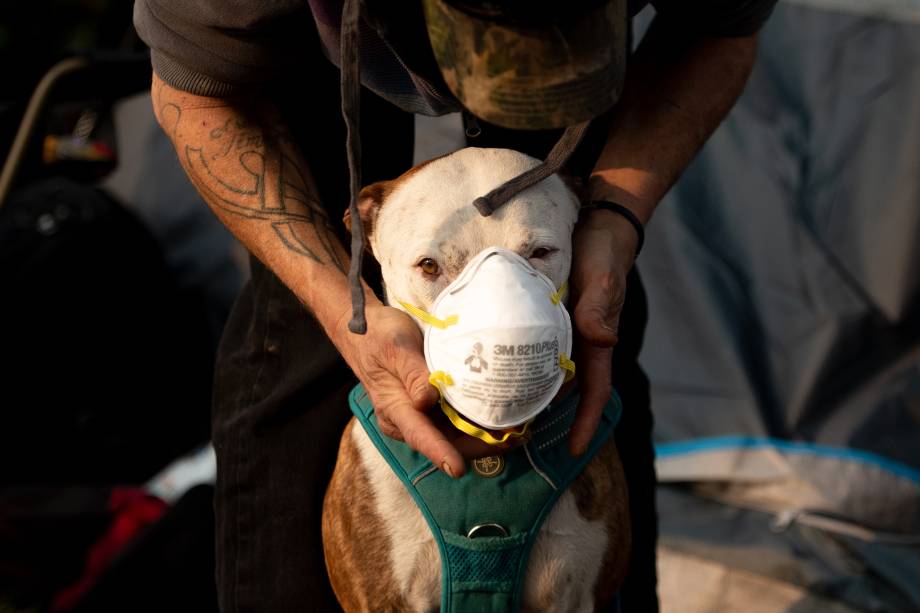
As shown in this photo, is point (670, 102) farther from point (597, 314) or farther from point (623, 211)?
point (597, 314)

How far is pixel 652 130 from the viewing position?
1902mm

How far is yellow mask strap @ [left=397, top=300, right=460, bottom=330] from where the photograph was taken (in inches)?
57.6

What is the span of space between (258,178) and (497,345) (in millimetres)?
630

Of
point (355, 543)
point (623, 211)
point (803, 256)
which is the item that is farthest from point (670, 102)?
point (803, 256)

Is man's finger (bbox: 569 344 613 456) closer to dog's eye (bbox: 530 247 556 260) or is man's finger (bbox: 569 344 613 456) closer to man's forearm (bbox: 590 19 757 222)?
dog's eye (bbox: 530 247 556 260)

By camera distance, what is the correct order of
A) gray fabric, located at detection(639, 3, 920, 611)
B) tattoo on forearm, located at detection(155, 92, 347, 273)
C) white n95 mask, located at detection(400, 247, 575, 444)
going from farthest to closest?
gray fabric, located at detection(639, 3, 920, 611)
tattoo on forearm, located at detection(155, 92, 347, 273)
white n95 mask, located at detection(400, 247, 575, 444)

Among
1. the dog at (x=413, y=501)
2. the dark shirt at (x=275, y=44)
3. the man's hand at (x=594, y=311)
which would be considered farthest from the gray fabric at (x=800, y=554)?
the dark shirt at (x=275, y=44)

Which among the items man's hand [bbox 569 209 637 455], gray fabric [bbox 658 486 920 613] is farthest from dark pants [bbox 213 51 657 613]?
gray fabric [bbox 658 486 920 613]

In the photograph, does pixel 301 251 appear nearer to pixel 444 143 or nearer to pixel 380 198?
pixel 380 198

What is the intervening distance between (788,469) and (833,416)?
0.22 meters

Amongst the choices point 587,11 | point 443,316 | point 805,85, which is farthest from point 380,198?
point 805,85

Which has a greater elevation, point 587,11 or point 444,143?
point 587,11

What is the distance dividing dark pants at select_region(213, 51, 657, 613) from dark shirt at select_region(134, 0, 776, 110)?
0.57ft

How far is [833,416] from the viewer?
10.3ft
